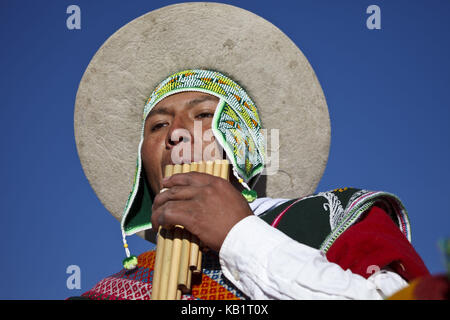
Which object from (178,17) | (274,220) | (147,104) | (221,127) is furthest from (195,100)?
(274,220)

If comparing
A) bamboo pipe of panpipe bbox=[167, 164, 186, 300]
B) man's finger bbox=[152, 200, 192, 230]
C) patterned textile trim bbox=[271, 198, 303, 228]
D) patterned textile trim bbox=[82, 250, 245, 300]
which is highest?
man's finger bbox=[152, 200, 192, 230]

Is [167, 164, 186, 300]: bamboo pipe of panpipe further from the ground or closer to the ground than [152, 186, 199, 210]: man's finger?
closer to the ground

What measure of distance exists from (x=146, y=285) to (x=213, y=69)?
170cm

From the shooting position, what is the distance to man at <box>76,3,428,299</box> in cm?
178

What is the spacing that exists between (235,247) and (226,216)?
16cm

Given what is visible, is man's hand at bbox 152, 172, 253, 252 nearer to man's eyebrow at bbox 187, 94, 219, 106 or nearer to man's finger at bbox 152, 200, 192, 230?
man's finger at bbox 152, 200, 192, 230

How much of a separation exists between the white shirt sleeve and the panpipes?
0.27 metres

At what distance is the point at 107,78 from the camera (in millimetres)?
3570

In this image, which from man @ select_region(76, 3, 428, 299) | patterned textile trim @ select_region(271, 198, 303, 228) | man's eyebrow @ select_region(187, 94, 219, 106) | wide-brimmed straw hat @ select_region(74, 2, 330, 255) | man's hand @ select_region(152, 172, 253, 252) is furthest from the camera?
wide-brimmed straw hat @ select_region(74, 2, 330, 255)

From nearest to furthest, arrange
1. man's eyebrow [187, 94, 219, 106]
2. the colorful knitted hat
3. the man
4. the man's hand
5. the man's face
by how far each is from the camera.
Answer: the man, the man's hand, the man's face, the colorful knitted hat, man's eyebrow [187, 94, 219, 106]

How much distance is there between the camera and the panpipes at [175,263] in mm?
2113

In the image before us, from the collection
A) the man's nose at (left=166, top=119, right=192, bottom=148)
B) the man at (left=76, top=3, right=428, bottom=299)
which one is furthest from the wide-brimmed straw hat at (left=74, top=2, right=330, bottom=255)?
the man's nose at (left=166, top=119, right=192, bottom=148)

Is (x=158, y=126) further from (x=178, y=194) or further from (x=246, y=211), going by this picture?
(x=246, y=211)

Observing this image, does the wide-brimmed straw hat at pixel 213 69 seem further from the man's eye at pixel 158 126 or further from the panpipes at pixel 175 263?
the panpipes at pixel 175 263
